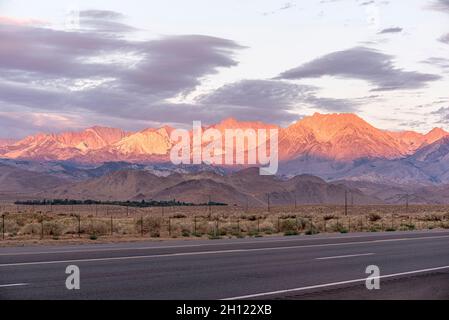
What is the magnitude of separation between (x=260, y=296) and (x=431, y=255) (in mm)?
11453

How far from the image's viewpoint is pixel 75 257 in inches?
809

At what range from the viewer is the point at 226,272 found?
17.3 metres

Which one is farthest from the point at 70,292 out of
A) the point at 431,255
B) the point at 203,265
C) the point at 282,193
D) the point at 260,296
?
the point at 282,193

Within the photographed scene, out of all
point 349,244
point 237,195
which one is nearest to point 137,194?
point 237,195

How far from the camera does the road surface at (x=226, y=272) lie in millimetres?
13867

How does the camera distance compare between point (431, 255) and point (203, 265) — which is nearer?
point (203, 265)

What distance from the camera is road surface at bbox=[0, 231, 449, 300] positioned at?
45.5ft

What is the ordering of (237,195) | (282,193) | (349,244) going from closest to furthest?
(349,244)
(237,195)
(282,193)

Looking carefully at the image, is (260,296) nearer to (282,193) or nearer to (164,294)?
(164,294)

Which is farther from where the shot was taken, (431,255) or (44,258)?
(431,255)

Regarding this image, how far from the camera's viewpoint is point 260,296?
44.4 feet

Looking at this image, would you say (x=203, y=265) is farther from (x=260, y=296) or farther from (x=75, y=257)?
(x=260, y=296)
